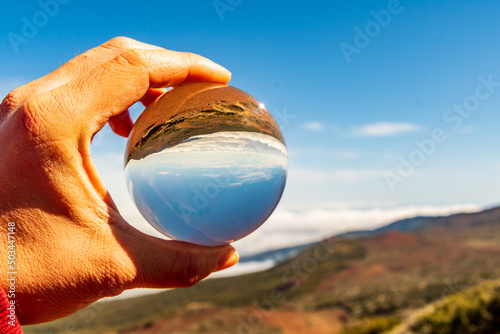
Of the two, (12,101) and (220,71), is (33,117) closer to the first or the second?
(12,101)

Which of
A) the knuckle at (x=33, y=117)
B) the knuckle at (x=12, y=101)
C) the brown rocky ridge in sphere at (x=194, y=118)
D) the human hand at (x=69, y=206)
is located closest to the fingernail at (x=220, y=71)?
the brown rocky ridge in sphere at (x=194, y=118)

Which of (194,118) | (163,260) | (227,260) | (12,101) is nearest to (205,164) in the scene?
(194,118)

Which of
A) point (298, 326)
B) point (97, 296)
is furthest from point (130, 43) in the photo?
point (298, 326)

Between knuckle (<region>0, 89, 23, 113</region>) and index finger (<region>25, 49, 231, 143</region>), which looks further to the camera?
knuckle (<region>0, 89, 23, 113</region>)

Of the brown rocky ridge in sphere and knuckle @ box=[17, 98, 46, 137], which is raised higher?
the brown rocky ridge in sphere

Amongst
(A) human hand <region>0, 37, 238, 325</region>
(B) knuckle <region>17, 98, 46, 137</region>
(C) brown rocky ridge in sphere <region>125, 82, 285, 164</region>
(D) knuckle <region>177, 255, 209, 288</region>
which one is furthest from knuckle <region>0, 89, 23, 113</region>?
(D) knuckle <region>177, 255, 209, 288</region>

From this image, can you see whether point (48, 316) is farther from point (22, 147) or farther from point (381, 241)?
point (381, 241)

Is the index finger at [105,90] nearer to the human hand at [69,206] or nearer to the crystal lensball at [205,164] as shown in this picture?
the human hand at [69,206]

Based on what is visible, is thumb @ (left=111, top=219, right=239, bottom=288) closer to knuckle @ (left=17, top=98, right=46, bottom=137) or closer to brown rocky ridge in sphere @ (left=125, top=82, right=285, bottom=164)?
brown rocky ridge in sphere @ (left=125, top=82, right=285, bottom=164)
